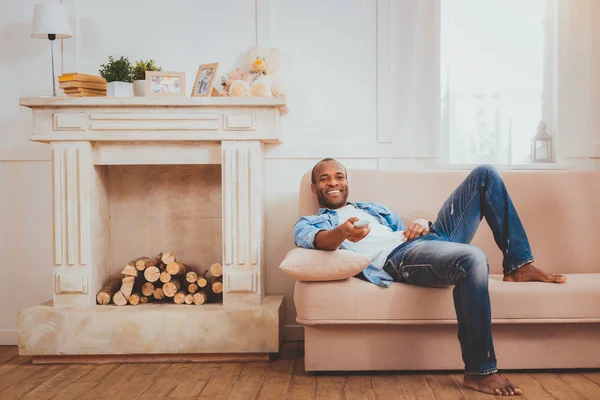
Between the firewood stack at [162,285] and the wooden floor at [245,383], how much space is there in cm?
36

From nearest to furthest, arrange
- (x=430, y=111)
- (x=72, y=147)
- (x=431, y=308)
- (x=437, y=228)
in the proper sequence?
(x=431, y=308) → (x=437, y=228) → (x=72, y=147) → (x=430, y=111)

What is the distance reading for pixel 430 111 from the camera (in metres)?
3.55

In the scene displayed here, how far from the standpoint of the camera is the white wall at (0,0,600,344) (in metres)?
3.62

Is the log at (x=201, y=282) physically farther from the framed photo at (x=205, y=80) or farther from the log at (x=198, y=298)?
the framed photo at (x=205, y=80)

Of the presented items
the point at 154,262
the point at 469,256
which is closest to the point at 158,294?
the point at 154,262

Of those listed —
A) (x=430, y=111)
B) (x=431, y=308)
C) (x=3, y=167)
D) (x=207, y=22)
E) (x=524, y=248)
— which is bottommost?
(x=431, y=308)

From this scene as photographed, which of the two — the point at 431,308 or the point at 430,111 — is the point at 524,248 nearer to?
the point at 431,308

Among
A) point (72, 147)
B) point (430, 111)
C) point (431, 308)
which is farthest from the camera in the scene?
point (430, 111)

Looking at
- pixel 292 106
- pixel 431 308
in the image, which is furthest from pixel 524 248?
pixel 292 106

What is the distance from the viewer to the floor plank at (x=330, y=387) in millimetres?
2475

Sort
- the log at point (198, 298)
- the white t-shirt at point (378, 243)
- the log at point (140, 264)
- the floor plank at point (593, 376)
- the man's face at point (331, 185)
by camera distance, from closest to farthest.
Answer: the floor plank at point (593, 376)
the white t-shirt at point (378, 243)
the man's face at point (331, 185)
the log at point (198, 298)
the log at point (140, 264)

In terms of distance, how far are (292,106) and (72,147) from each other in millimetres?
1216

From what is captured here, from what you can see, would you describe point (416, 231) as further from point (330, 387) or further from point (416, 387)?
point (330, 387)

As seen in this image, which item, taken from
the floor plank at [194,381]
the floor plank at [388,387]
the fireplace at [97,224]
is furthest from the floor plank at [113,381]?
the floor plank at [388,387]
